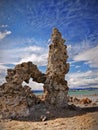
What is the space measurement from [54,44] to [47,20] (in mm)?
1432

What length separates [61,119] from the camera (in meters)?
4.36

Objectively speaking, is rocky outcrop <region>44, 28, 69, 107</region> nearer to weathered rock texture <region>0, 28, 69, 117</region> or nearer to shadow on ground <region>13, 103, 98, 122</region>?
weathered rock texture <region>0, 28, 69, 117</region>

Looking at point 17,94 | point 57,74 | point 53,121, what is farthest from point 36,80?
point 53,121

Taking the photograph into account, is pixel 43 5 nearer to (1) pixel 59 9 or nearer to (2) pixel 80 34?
(1) pixel 59 9

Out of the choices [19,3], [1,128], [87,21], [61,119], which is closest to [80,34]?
[87,21]

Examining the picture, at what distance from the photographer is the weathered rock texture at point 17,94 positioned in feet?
15.1

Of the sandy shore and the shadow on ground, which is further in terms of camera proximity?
the shadow on ground

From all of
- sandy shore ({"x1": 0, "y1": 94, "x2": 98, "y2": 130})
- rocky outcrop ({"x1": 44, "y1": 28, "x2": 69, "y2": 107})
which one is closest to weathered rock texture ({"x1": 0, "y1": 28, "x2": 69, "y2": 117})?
rocky outcrop ({"x1": 44, "y1": 28, "x2": 69, "y2": 107})

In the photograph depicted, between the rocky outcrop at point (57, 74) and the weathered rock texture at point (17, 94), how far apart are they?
0.30 m

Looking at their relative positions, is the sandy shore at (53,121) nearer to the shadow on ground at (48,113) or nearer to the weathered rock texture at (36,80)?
the shadow on ground at (48,113)

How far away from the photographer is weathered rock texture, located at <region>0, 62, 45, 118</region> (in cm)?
461

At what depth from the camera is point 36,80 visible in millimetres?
5387

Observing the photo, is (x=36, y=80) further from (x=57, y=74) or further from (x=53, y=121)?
(x=53, y=121)

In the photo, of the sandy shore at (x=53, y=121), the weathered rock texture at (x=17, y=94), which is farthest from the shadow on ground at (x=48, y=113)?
the weathered rock texture at (x=17, y=94)
